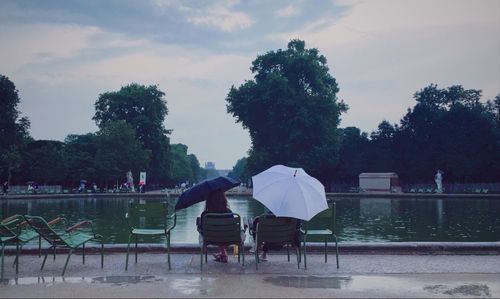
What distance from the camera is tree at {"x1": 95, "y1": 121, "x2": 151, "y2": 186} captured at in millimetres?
51438

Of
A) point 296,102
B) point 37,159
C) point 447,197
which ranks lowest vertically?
point 447,197

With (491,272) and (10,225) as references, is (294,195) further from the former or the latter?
(10,225)

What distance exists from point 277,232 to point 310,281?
1175mm

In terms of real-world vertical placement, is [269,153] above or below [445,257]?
above

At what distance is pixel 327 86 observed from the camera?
5038 centimetres

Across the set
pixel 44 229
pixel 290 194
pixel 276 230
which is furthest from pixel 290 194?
pixel 44 229

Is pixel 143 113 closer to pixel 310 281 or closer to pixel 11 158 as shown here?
pixel 11 158

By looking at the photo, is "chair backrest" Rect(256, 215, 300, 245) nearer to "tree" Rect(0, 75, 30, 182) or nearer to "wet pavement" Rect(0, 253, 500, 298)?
"wet pavement" Rect(0, 253, 500, 298)

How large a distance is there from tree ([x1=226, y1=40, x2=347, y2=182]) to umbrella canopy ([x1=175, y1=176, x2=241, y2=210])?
37101 mm

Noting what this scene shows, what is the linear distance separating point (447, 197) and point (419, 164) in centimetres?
1323

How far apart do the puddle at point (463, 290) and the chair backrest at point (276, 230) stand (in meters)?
2.09

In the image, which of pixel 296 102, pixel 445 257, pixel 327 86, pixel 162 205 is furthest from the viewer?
pixel 327 86

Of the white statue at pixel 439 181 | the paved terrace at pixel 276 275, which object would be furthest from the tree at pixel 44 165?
the paved terrace at pixel 276 275

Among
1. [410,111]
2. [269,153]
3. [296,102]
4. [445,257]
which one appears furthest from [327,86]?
[445,257]
